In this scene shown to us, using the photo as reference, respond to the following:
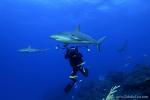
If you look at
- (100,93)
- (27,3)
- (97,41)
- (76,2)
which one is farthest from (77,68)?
(27,3)

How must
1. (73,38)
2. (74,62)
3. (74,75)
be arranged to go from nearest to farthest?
(73,38) < (74,62) < (74,75)

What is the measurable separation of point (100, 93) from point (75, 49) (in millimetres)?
7801

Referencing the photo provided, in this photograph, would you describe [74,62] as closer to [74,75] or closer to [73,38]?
[74,75]

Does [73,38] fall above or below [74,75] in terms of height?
above

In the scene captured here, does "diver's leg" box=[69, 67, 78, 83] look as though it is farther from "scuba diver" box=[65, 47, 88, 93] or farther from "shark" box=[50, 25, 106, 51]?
"shark" box=[50, 25, 106, 51]

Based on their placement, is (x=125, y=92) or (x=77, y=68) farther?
(x=125, y=92)

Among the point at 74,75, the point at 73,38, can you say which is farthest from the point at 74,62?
the point at 73,38

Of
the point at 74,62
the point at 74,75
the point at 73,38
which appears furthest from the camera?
the point at 74,75

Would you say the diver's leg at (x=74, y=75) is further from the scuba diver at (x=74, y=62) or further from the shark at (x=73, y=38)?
the shark at (x=73, y=38)

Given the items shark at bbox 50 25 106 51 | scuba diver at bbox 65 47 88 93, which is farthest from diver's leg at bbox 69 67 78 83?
shark at bbox 50 25 106 51

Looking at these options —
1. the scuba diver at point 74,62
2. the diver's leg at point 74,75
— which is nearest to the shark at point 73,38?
the scuba diver at point 74,62

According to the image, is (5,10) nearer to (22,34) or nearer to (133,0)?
(133,0)

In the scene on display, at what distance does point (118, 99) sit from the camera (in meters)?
10.7

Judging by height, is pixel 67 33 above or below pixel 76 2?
below
